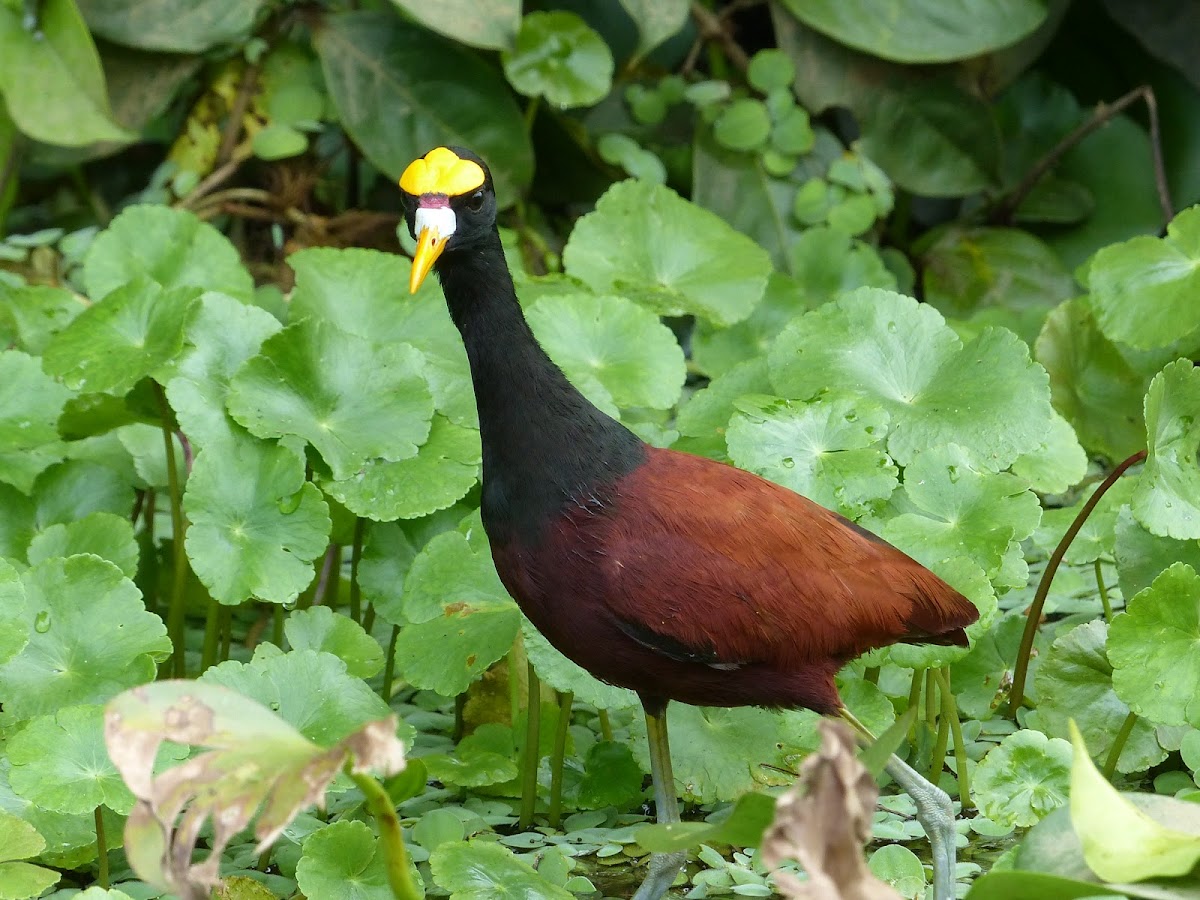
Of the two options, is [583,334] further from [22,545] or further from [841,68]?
[841,68]

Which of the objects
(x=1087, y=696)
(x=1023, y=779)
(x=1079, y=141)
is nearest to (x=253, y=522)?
(x=1023, y=779)

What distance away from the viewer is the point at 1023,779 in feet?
8.59

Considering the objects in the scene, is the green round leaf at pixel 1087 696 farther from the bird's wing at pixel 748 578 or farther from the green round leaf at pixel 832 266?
the green round leaf at pixel 832 266

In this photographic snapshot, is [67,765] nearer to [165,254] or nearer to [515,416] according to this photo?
[515,416]

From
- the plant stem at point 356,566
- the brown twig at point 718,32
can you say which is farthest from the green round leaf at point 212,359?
the brown twig at point 718,32

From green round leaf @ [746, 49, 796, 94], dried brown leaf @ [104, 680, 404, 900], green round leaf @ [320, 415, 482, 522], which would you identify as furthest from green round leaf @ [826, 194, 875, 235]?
dried brown leaf @ [104, 680, 404, 900]

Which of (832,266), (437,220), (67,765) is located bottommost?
(832,266)

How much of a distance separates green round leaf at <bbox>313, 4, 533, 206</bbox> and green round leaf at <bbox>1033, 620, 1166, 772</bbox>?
7.64ft

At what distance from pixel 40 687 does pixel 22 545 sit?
61 centimetres

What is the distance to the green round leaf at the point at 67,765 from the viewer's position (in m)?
2.37

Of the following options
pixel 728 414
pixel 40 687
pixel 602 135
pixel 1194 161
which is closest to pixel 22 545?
pixel 40 687

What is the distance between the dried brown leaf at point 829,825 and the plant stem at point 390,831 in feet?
1.52

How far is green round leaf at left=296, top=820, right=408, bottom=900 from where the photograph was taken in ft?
7.83

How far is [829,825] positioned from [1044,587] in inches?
57.0
